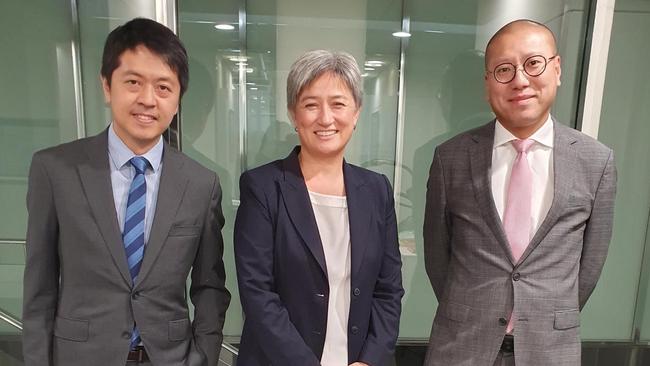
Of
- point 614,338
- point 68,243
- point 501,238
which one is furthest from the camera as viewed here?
point 614,338

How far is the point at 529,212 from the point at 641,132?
8.23 ft

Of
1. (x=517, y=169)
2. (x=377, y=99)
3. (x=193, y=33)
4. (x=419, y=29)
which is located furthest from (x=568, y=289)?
(x=193, y=33)

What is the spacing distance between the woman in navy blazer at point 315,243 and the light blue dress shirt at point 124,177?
1.08 feet

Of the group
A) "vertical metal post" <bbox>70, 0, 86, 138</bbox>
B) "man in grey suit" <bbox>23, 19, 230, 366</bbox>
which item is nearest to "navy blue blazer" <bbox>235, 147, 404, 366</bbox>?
"man in grey suit" <bbox>23, 19, 230, 366</bbox>

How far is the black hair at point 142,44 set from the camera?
1.50m

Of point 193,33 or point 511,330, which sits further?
point 193,33

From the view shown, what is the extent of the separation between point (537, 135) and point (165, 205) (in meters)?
1.45

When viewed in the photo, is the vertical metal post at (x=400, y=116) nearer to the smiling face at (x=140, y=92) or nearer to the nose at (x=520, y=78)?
the nose at (x=520, y=78)

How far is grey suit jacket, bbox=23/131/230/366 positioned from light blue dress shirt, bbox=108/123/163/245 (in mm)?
35

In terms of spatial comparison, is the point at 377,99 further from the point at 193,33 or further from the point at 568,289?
the point at 568,289

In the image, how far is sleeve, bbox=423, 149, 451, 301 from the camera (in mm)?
1752

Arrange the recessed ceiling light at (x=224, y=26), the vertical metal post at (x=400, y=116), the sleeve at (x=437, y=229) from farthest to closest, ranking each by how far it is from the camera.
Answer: the vertical metal post at (x=400, y=116), the recessed ceiling light at (x=224, y=26), the sleeve at (x=437, y=229)

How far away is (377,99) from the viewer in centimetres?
329

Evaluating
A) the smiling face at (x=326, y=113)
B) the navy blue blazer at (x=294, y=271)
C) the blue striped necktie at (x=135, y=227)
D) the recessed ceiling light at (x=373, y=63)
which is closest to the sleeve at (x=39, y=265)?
the blue striped necktie at (x=135, y=227)
